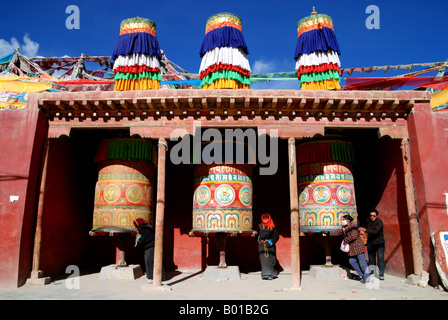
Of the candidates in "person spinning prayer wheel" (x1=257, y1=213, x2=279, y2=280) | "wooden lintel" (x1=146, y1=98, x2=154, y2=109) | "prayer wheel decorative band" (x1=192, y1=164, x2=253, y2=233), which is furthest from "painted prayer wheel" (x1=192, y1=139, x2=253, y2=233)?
"wooden lintel" (x1=146, y1=98, x2=154, y2=109)

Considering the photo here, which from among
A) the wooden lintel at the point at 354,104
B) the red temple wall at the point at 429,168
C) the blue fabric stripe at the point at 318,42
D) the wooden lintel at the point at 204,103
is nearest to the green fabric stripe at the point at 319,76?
the blue fabric stripe at the point at 318,42

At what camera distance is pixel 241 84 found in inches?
319

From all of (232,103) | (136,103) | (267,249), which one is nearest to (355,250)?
(267,249)

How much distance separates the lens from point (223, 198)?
760 centimetres

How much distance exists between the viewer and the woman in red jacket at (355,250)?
22.7ft

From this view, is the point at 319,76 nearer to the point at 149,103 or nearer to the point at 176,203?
the point at 149,103

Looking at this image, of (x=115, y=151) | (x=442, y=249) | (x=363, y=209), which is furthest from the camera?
(x=363, y=209)

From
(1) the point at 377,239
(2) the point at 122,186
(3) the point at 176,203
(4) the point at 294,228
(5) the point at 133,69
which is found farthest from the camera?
(3) the point at 176,203

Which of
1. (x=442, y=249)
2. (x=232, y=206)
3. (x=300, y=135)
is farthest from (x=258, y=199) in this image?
(x=442, y=249)

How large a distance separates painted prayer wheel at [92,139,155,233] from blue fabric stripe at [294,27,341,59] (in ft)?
14.7

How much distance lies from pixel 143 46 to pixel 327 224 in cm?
594

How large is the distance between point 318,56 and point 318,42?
333mm

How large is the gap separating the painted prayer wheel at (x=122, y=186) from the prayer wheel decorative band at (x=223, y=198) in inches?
50.7
